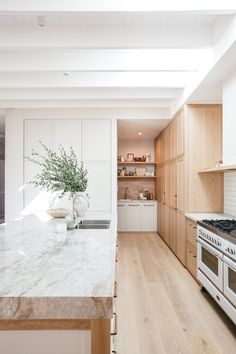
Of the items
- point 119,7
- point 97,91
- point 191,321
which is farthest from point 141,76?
point 191,321

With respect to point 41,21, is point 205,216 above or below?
below

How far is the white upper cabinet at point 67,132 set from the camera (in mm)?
5316

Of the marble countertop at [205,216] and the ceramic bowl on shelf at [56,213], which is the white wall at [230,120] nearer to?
the marble countertop at [205,216]

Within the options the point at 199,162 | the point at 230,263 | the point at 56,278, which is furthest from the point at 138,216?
the point at 56,278

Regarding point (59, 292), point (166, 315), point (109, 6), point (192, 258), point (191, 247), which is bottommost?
point (166, 315)

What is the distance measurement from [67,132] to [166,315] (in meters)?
3.78

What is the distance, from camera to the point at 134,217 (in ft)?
22.7

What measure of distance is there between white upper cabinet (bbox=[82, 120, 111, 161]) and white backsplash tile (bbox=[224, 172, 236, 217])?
2.33 meters

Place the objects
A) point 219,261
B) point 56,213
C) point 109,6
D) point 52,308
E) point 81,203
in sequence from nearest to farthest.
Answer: point 52,308, point 109,6, point 219,261, point 81,203, point 56,213

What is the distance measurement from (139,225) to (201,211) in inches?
119

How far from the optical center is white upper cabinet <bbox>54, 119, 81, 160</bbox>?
5.32 meters

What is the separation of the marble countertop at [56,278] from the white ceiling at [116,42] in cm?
182

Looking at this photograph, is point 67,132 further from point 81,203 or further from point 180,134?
point 81,203

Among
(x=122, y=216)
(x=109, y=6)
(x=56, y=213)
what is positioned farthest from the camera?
(x=122, y=216)
